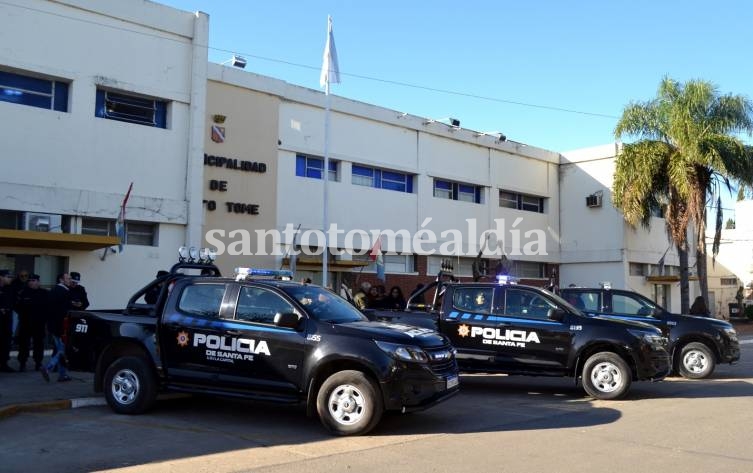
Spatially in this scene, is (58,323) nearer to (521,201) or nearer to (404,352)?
(404,352)

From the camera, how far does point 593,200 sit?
30.9 m

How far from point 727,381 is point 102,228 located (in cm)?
1388

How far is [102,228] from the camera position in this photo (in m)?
16.9

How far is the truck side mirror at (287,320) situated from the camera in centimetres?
830

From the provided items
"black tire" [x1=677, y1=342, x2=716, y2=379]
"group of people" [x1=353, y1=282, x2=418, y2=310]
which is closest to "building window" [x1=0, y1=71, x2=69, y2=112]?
"group of people" [x1=353, y1=282, x2=418, y2=310]

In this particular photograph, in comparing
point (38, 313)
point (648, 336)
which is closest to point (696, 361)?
point (648, 336)

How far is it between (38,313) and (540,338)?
8472 millimetres

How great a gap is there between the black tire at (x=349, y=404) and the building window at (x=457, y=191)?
63.0 feet

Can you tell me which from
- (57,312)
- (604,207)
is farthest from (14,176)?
(604,207)

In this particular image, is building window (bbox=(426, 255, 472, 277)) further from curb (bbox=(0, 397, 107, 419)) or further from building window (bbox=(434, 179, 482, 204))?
curb (bbox=(0, 397, 107, 419))

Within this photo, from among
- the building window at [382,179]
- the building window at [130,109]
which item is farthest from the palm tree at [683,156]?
the building window at [130,109]

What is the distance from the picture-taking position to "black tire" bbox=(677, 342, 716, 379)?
13586 mm

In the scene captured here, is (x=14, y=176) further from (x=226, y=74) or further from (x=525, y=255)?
(x=525, y=255)

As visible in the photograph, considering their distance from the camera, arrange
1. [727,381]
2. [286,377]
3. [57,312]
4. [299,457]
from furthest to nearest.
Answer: [727,381] < [57,312] < [286,377] < [299,457]
